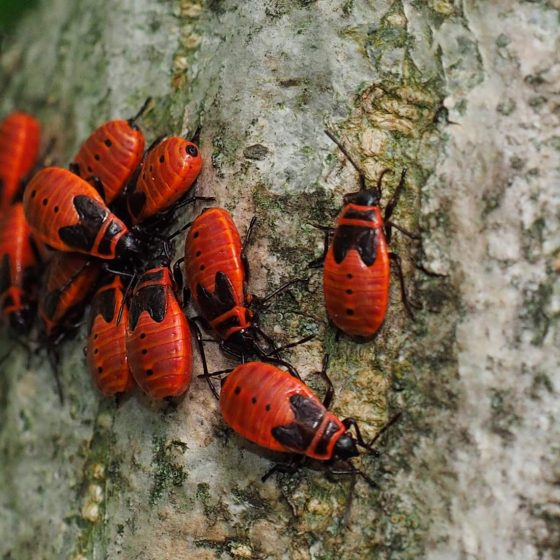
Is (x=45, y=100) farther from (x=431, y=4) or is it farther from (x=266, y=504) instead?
(x=266, y=504)

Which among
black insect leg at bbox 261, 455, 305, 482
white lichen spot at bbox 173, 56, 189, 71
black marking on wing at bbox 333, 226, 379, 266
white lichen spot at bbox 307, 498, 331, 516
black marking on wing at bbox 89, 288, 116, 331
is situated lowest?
white lichen spot at bbox 307, 498, 331, 516

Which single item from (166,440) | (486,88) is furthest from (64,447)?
(486,88)

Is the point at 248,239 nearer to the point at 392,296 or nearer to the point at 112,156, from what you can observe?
the point at 392,296

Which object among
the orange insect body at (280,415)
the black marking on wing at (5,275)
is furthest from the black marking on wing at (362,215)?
the black marking on wing at (5,275)

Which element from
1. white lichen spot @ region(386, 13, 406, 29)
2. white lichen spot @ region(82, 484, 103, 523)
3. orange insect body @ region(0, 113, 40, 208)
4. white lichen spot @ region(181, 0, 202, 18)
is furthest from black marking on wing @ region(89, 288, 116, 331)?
white lichen spot @ region(386, 13, 406, 29)

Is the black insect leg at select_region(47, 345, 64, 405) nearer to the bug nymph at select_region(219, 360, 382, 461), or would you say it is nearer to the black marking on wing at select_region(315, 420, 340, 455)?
the bug nymph at select_region(219, 360, 382, 461)

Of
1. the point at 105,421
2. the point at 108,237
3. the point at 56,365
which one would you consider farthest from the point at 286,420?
the point at 56,365

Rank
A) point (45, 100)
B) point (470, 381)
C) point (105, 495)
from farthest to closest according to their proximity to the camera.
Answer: point (45, 100)
point (105, 495)
point (470, 381)
